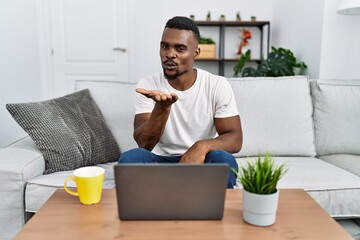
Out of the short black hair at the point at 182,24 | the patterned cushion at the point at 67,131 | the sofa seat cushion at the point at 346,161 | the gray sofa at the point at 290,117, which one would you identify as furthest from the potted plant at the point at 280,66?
the patterned cushion at the point at 67,131

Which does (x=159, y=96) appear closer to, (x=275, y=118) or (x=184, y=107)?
(x=184, y=107)

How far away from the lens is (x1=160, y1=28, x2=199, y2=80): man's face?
138 centimetres

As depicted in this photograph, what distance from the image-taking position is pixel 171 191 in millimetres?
817

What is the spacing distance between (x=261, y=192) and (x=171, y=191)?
0.72 ft

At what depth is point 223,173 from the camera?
79cm

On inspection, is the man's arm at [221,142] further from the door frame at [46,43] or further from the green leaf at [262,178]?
the door frame at [46,43]

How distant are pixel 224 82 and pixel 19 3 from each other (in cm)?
246

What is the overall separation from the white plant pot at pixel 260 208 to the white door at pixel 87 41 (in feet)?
10.2

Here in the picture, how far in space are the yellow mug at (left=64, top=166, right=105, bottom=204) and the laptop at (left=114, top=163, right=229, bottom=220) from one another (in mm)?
130

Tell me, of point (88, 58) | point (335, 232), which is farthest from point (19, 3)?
point (335, 232)

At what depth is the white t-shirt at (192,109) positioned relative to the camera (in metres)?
1.48

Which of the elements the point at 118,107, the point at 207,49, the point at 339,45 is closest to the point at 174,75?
the point at 118,107

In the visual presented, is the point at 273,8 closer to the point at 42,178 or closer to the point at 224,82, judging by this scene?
the point at 224,82

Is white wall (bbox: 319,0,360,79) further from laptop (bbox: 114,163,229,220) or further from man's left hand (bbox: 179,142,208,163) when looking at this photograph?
laptop (bbox: 114,163,229,220)
